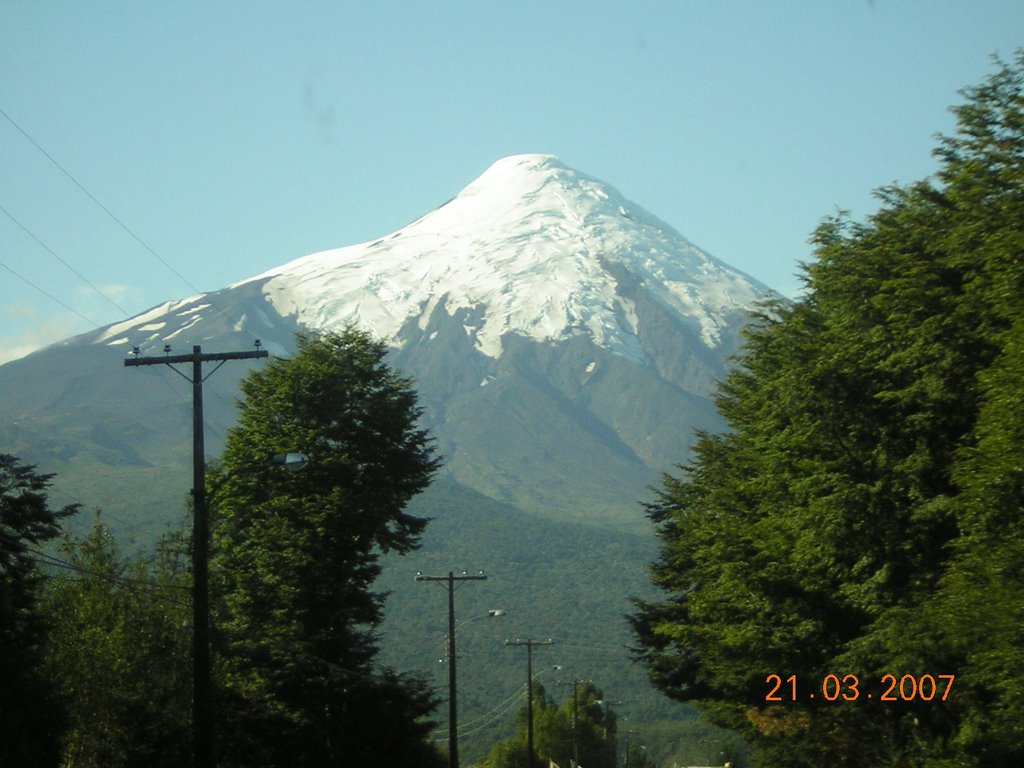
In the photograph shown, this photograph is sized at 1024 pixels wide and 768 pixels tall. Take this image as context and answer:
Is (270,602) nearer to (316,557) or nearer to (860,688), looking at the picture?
(316,557)

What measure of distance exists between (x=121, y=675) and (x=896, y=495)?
23316 mm

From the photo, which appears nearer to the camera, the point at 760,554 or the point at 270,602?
the point at 760,554

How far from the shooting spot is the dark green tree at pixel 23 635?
3522 cm

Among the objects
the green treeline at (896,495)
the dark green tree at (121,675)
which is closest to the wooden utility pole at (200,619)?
the dark green tree at (121,675)

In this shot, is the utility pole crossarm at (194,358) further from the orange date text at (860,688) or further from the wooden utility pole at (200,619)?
the orange date text at (860,688)

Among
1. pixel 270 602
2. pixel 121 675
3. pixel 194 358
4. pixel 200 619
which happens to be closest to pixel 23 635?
pixel 121 675

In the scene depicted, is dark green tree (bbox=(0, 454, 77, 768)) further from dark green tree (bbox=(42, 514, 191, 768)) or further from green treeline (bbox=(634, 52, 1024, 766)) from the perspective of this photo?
green treeline (bbox=(634, 52, 1024, 766))

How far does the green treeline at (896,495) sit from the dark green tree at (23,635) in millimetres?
18174

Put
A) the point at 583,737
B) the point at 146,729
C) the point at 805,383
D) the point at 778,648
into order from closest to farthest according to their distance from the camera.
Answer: the point at 805,383 → the point at 778,648 → the point at 146,729 → the point at 583,737

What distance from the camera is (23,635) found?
38219 millimetres

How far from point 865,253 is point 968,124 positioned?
184 inches

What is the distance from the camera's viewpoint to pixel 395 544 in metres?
49.9

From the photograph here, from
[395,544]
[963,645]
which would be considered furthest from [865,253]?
[395,544]

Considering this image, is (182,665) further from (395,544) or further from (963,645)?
(963,645)
